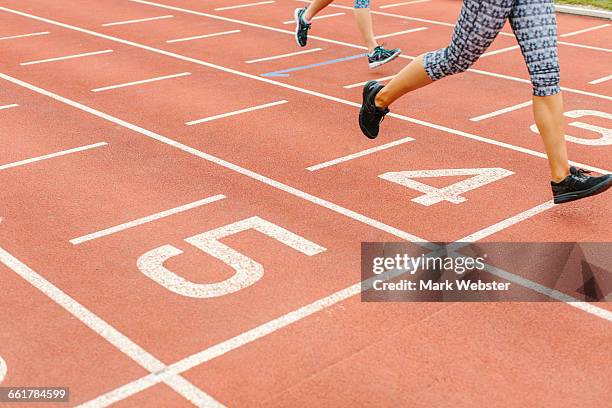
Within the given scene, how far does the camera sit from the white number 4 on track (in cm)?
642

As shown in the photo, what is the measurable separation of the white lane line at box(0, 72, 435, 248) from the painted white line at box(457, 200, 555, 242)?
0.33m

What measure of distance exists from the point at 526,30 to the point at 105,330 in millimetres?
3343

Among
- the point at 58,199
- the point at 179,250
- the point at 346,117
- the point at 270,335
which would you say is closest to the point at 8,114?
the point at 58,199

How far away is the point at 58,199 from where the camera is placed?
21.5 ft

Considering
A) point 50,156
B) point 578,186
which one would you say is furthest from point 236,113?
point 578,186

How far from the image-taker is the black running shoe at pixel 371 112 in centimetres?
684

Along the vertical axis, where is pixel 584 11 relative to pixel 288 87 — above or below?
above

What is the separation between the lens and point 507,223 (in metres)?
5.97

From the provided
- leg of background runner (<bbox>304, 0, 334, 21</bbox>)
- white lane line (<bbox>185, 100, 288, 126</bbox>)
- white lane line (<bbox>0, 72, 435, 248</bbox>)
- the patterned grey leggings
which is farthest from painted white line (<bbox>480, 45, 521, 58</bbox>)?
the patterned grey leggings

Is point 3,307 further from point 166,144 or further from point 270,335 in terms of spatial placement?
point 166,144

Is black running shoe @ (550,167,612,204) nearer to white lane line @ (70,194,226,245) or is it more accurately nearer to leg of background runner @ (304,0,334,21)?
white lane line @ (70,194,226,245)

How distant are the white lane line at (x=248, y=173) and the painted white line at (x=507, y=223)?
1.09 ft

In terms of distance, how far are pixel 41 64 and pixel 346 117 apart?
16.1ft

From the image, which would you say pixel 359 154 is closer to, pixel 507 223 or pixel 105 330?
pixel 507 223
